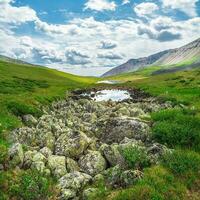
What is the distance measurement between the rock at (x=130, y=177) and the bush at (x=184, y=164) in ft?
4.93

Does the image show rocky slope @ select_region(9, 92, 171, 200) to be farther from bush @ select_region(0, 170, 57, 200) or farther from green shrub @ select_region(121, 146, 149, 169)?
bush @ select_region(0, 170, 57, 200)

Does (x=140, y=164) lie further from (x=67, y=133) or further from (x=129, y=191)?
(x=67, y=133)

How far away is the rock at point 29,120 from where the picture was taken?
2981cm

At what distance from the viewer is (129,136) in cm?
2197

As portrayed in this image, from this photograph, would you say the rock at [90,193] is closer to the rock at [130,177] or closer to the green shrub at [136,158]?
the rock at [130,177]

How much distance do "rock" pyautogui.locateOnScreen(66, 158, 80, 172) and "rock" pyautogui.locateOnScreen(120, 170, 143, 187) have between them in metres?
3.04

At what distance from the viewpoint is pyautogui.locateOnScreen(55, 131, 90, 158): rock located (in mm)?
19625

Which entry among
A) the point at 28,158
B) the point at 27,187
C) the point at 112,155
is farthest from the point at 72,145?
the point at 27,187

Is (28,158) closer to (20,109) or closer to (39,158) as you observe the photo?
(39,158)

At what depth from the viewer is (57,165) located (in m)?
17.8

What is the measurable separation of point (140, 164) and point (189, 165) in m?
2.07

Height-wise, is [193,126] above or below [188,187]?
above

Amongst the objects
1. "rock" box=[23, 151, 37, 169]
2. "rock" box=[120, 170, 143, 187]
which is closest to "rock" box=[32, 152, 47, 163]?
"rock" box=[23, 151, 37, 169]

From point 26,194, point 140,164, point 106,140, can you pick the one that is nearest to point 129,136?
point 106,140
